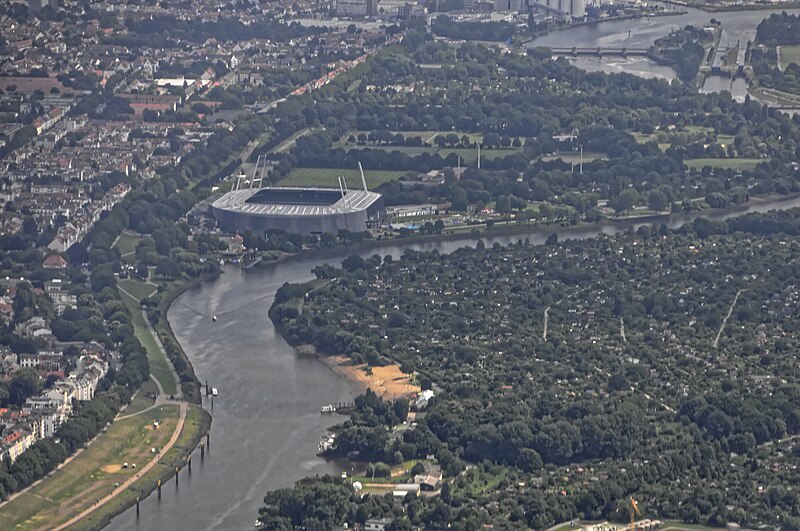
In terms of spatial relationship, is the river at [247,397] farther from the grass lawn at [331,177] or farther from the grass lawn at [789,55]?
the grass lawn at [789,55]

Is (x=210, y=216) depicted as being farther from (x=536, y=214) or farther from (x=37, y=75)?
(x=37, y=75)

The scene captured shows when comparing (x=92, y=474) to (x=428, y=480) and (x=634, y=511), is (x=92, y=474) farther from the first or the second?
(x=634, y=511)

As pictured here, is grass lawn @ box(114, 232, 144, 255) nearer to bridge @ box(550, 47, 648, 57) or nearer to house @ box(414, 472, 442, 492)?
house @ box(414, 472, 442, 492)

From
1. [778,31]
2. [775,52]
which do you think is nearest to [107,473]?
[775,52]

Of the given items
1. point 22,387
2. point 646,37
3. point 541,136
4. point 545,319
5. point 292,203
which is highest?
point 22,387

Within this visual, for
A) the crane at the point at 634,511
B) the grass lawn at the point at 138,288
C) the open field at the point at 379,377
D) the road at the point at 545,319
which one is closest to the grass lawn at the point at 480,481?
the crane at the point at 634,511

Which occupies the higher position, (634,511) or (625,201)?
(634,511)

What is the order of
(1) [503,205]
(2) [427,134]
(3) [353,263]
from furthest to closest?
(2) [427,134], (1) [503,205], (3) [353,263]

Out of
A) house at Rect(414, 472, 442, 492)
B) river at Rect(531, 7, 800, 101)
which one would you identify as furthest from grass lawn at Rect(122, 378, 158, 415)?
river at Rect(531, 7, 800, 101)
